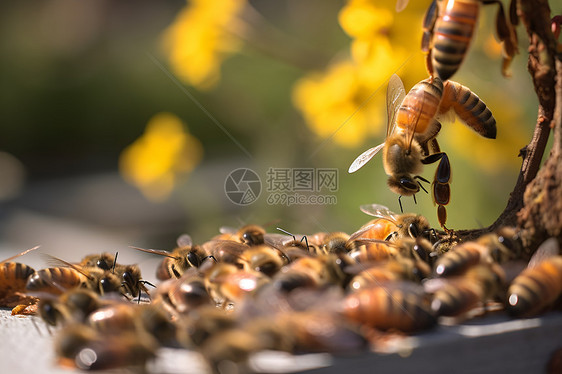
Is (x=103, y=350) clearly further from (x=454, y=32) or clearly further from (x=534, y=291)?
(x=454, y=32)

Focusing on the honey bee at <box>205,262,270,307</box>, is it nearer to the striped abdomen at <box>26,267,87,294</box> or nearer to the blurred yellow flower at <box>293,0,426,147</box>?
the striped abdomen at <box>26,267,87,294</box>

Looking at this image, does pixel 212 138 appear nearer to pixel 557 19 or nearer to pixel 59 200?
pixel 59 200

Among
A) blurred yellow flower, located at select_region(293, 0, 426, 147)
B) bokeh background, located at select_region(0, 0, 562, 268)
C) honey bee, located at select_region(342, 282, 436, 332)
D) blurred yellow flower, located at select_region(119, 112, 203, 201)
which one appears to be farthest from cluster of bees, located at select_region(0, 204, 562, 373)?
blurred yellow flower, located at select_region(119, 112, 203, 201)

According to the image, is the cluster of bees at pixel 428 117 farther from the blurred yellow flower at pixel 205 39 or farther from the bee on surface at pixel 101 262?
the blurred yellow flower at pixel 205 39

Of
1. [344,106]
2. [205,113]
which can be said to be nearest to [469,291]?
[344,106]

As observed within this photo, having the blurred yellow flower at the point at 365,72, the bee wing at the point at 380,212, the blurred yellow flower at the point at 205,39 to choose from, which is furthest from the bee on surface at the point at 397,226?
the blurred yellow flower at the point at 205,39
